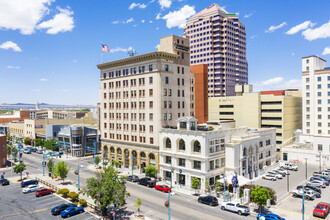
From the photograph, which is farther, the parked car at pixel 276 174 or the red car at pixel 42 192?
the parked car at pixel 276 174

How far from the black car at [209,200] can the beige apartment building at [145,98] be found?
2298cm

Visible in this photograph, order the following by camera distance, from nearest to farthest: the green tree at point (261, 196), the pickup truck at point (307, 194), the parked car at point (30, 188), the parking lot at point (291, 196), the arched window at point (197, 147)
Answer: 1. the green tree at point (261, 196)
2. the parking lot at point (291, 196)
3. the pickup truck at point (307, 194)
4. the parked car at point (30, 188)
5. the arched window at point (197, 147)

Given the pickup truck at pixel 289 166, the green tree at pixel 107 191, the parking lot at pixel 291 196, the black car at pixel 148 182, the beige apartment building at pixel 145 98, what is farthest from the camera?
the pickup truck at pixel 289 166

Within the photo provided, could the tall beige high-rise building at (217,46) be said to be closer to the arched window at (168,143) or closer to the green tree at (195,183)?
the arched window at (168,143)

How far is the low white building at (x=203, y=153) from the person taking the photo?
187 feet

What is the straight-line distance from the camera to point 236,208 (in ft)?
145

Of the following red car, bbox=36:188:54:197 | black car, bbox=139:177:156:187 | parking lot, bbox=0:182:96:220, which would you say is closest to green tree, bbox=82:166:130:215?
parking lot, bbox=0:182:96:220

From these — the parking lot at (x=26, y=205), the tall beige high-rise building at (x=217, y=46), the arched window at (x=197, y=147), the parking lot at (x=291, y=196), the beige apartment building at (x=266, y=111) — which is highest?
the tall beige high-rise building at (x=217, y=46)

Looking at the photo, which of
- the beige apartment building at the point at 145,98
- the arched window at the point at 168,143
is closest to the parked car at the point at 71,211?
the arched window at the point at 168,143

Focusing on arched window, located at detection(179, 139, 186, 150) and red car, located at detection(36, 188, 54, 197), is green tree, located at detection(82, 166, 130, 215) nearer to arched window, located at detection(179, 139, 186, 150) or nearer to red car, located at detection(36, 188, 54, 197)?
red car, located at detection(36, 188, 54, 197)

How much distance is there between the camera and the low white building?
57.1m

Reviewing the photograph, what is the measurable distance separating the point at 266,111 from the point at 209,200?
210 ft

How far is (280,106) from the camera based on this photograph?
97000mm

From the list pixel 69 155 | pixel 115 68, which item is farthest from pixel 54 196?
pixel 69 155
